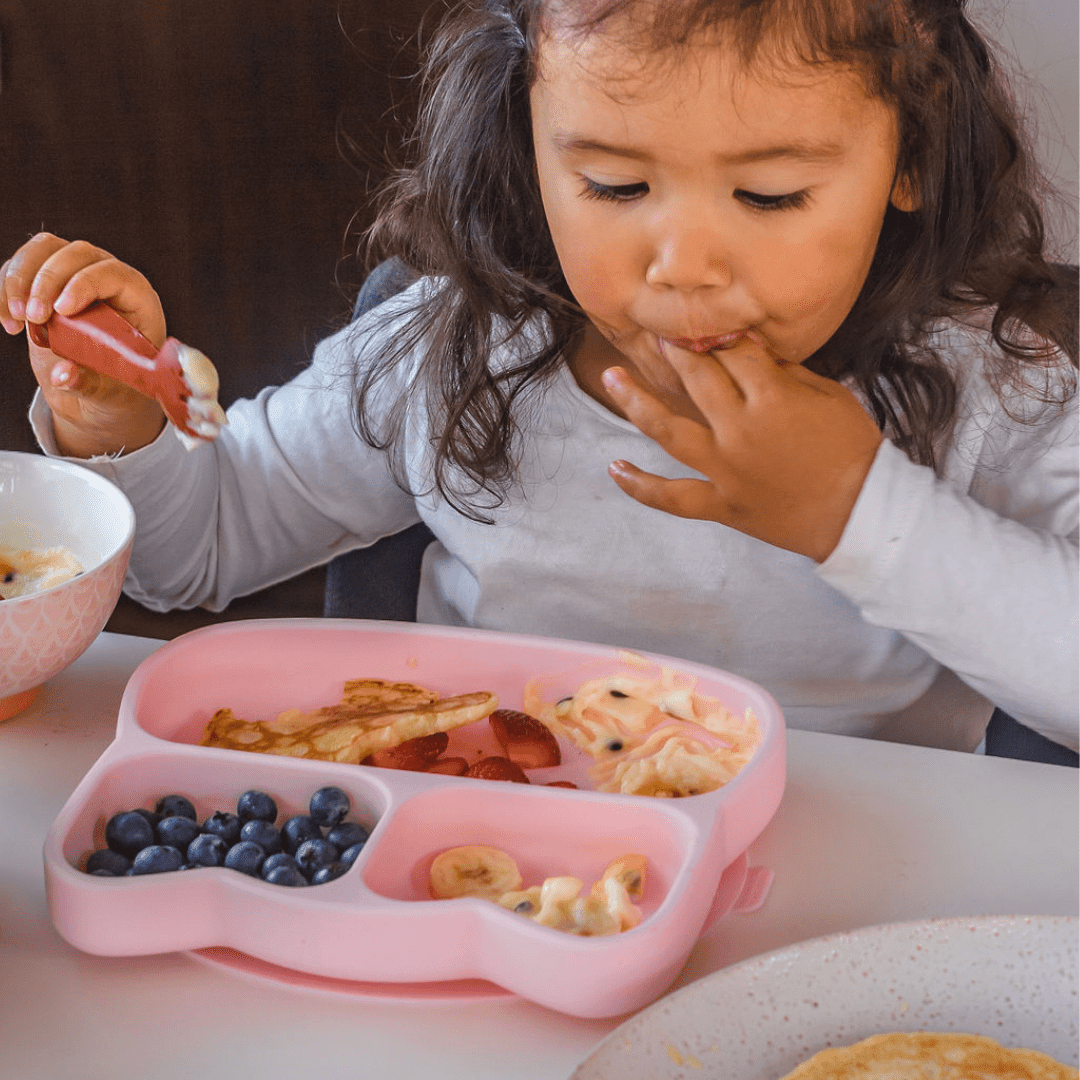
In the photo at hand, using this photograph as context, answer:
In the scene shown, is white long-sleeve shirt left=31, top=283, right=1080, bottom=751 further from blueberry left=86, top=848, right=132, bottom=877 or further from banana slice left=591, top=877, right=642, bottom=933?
blueberry left=86, top=848, right=132, bottom=877

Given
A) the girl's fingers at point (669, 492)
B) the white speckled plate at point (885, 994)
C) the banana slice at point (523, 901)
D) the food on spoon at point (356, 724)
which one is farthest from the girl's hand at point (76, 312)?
the white speckled plate at point (885, 994)

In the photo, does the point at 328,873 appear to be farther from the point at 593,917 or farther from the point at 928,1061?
the point at 928,1061

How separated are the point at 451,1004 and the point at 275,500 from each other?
0.73 metres

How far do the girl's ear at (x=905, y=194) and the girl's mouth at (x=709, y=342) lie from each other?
171 millimetres

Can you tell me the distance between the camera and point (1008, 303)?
3.65 feet

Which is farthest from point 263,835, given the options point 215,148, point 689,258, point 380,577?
point 215,148

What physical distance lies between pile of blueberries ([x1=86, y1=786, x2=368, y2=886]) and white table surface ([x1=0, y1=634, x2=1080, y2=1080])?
0.06m

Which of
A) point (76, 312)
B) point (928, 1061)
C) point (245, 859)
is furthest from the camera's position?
point (76, 312)

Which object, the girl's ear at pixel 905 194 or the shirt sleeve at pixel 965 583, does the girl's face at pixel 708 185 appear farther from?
the shirt sleeve at pixel 965 583

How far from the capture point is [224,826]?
752 millimetres

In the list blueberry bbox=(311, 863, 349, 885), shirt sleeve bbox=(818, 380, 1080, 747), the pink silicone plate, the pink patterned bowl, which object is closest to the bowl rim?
the pink patterned bowl

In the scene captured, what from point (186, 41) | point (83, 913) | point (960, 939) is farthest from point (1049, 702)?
point (186, 41)

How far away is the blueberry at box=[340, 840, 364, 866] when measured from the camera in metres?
0.73

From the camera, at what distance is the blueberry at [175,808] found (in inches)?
30.2
